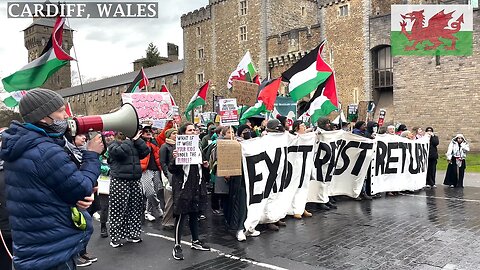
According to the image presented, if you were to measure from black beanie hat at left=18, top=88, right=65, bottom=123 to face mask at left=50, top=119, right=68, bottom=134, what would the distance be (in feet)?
0.28

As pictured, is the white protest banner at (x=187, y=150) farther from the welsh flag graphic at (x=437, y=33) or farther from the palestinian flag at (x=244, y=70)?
the welsh flag graphic at (x=437, y=33)

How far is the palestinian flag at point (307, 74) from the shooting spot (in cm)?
942

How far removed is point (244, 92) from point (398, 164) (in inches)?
195

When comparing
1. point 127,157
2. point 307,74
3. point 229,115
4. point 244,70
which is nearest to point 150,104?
point 229,115

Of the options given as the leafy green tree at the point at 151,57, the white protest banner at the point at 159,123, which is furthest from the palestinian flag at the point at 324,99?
the leafy green tree at the point at 151,57

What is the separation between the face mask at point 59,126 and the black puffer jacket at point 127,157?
3395 mm

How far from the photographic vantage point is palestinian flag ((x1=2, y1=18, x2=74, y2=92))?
744cm

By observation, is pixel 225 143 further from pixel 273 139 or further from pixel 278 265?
pixel 278 265

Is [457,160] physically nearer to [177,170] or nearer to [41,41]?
[177,170]

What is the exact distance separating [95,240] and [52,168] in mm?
4588

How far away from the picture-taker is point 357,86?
29.0 meters

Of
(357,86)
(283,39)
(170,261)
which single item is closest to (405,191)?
(170,261)

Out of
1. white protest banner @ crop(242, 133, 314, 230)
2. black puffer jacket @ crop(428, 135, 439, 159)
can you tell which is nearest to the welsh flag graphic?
black puffer jacket @ crop(428, 135, 439, 159)

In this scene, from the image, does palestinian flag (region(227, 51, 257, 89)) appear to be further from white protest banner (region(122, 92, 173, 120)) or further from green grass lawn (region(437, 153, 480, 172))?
green grass lawn (region(437, 153, 480, 172))
